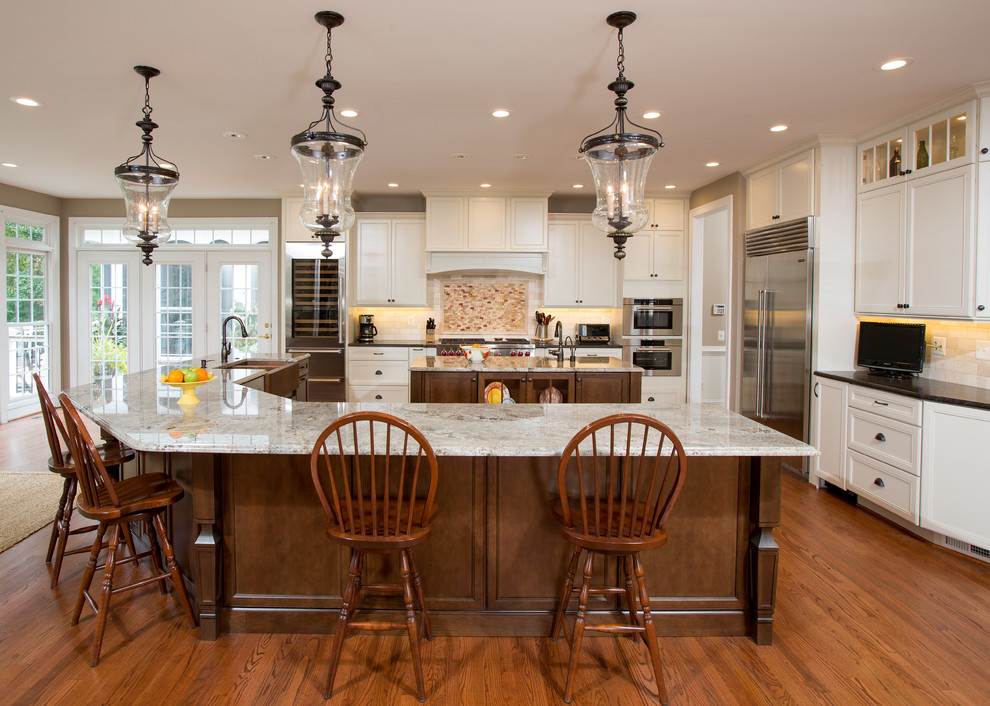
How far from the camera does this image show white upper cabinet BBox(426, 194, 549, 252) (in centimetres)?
664

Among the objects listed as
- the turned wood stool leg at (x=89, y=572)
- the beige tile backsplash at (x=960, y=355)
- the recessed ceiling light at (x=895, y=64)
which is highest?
the recessed ceiling light at (x=895, y=64)

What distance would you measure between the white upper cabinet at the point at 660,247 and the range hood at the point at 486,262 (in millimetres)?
991

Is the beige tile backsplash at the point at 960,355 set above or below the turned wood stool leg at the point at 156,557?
above

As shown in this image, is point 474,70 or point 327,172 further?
point 474,70

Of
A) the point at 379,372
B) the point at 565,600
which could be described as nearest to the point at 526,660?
the point at 565,600

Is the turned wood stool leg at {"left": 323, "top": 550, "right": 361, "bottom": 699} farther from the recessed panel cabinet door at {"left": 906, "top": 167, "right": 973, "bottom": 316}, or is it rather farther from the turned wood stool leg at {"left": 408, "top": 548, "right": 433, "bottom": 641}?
the recessed panel cabinet door at {"left": 906, "top": 167, "right": 973, "bottom": 316}

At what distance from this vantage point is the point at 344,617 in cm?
212

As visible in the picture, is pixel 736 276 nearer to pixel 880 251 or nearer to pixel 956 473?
pixel 880 251

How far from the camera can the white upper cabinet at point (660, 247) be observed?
264 inches

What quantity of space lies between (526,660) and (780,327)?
355 cm

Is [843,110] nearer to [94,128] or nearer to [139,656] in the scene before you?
[139,656]

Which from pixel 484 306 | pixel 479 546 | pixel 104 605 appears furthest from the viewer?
pixel 484 306

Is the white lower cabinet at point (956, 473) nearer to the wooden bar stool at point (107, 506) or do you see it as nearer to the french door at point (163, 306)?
the wooden bar stool at point (107, 506)

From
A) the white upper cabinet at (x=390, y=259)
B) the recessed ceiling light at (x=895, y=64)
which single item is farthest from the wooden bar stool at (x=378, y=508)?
the white upper cabinet at (x=390, y=259)
